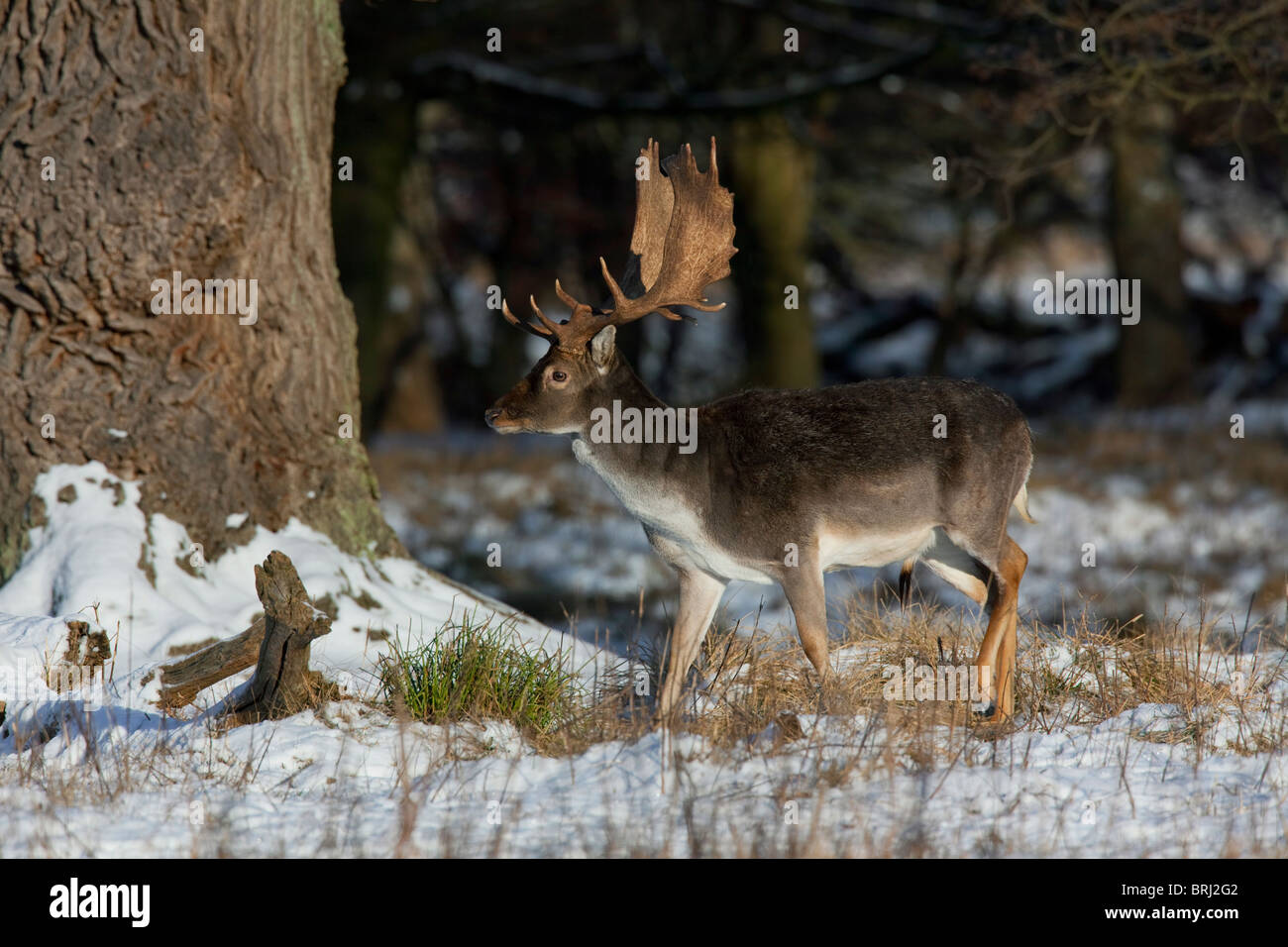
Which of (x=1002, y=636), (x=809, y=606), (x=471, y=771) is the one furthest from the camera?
(x=1002, y=636)

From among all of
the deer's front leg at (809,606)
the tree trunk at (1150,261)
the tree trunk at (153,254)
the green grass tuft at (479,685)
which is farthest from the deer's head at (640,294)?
the tree trunk at (1150,261)

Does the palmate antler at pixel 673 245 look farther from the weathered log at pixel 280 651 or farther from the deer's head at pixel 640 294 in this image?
the weathered log at pixel 280 651

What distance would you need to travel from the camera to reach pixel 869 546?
597cm

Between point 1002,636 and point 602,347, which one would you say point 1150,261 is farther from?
point 602,347

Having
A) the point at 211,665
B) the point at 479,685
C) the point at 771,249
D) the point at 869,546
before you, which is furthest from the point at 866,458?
the point at 771,249

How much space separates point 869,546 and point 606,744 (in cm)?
148

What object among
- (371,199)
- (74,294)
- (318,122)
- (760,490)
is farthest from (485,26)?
(760,490)

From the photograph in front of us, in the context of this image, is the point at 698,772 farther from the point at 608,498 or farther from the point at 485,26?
the point at 485,26

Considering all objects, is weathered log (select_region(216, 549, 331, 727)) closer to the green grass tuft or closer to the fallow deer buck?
the green grass tuft

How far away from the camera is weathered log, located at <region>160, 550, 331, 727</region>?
520 cm

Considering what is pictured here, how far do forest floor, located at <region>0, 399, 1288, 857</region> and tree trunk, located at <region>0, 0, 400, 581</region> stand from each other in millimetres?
241

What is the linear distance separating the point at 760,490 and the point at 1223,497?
8.68 m

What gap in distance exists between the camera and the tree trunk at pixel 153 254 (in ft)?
20.8

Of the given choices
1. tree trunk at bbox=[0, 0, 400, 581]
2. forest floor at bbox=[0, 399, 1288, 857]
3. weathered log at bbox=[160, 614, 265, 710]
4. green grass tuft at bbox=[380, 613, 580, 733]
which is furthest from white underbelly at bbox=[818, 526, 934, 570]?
tree trunk at bbox=[0, 0, 400, 581]
